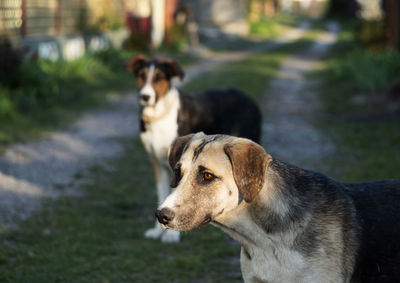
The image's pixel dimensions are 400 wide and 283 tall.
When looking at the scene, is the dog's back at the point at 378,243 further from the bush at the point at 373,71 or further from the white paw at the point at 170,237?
the bush at the point at 373,71

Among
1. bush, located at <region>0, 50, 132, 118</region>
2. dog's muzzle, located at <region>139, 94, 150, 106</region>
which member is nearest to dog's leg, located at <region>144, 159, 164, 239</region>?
dog's muzzle, located at <region>139, 94, 150, 106</region>

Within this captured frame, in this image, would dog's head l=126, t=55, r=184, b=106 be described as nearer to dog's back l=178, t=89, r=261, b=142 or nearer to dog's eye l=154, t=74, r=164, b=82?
dog's eye l=154, t=74, r=164, b=82

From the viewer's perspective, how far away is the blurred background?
5262 mm

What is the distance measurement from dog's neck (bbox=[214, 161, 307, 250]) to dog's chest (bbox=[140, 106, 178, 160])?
2.42m

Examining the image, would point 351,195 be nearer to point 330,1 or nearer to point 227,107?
point 227,107

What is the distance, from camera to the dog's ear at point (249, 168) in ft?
10.1

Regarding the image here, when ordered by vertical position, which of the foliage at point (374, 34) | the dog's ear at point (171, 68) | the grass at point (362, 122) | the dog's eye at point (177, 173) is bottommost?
the grass at point (362, 122)

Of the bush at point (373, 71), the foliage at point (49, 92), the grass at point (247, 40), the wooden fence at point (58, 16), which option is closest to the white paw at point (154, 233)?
the foliage at point (49, 92)

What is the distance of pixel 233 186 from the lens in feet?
10.3

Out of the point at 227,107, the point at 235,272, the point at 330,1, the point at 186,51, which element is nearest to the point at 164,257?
the point at 235,272

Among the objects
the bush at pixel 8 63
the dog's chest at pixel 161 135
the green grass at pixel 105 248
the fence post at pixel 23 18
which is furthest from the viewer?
the fence post at pixel 23 18

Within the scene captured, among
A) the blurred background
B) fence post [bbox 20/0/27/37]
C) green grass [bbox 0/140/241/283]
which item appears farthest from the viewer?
fence post [bbox 20/0/27/37]

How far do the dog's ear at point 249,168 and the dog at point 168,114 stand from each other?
8.23 feet

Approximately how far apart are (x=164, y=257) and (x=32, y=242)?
1340 mm
